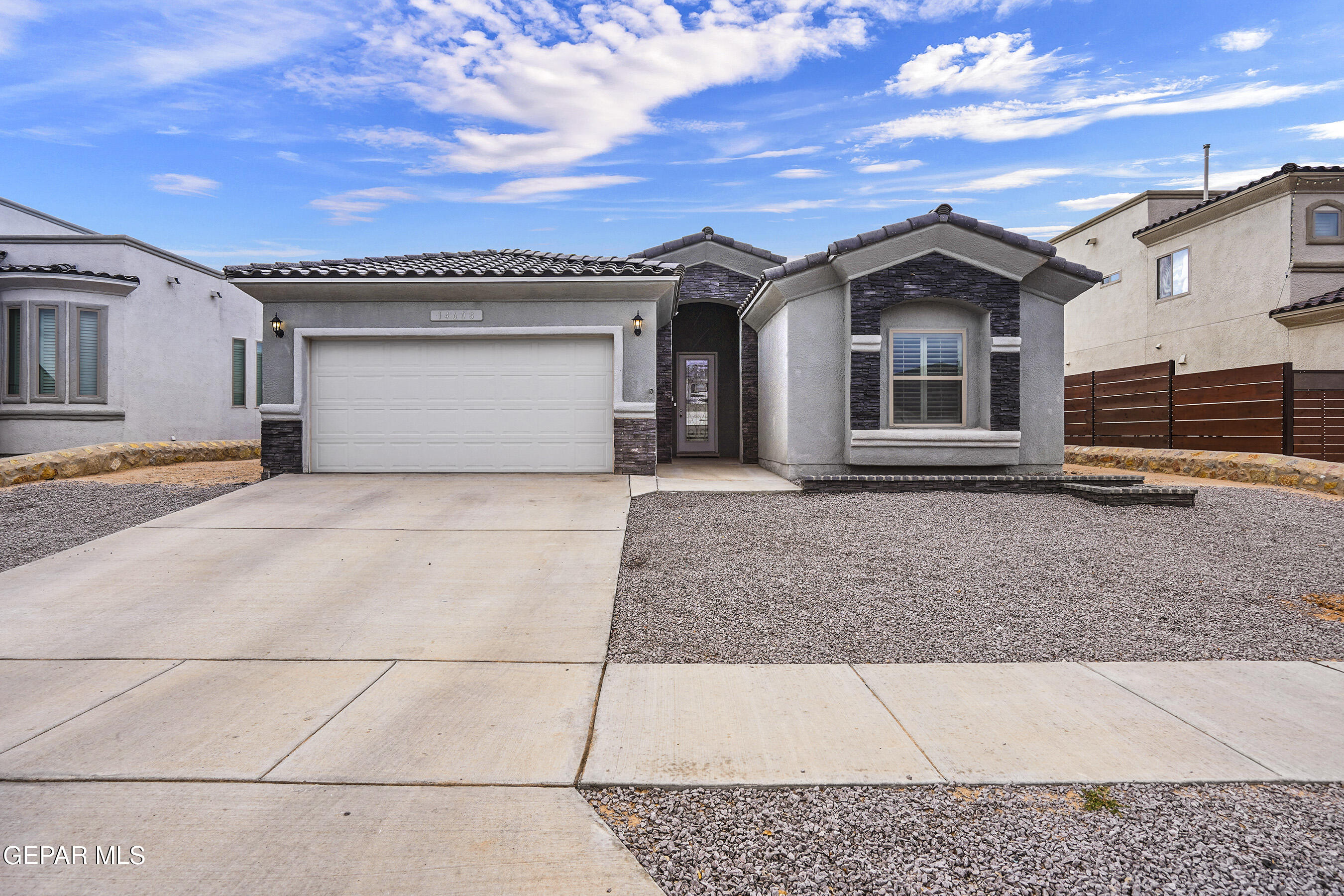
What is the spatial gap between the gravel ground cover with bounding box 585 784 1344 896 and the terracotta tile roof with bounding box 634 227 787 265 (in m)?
13.7

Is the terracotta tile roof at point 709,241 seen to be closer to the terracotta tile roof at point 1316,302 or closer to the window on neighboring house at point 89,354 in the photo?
the terracotta tile roof at point 1316,302

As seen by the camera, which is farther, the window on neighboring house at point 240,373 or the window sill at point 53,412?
the window on neighboring house at point 240,373

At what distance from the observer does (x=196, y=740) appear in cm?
347

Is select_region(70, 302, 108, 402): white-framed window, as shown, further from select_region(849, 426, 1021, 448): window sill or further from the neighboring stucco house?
select_region(849, 426, 1021, 448): window sill

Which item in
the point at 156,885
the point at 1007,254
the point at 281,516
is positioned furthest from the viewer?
the point at 1007,254

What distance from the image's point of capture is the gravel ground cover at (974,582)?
4809mm

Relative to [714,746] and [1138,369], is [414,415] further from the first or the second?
[1138,369]

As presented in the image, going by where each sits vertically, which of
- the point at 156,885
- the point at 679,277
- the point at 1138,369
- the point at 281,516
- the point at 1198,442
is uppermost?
the point at 679,277

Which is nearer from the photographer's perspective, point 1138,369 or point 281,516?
point 281,516

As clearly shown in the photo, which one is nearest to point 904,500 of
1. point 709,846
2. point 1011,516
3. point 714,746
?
point 1011,516

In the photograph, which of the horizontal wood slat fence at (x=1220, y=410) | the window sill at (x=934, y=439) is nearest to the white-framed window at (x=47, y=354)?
the window sill at (x=934, y=439)

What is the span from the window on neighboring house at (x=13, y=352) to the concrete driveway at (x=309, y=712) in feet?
37.2

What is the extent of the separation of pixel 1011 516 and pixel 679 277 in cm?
662

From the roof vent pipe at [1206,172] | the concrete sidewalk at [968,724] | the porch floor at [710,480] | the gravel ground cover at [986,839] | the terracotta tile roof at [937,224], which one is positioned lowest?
the gravel ground cover at [986,839]
